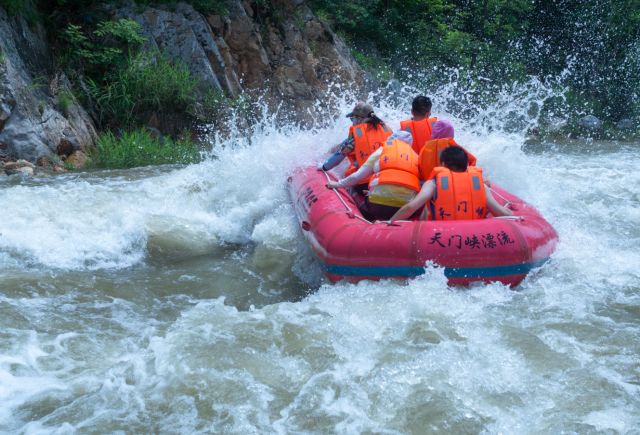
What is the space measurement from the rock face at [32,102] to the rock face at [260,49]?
5.58 ft

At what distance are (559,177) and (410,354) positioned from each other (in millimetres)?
6364

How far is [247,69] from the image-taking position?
12.4m

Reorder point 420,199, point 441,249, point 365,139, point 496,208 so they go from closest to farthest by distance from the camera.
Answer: point 441,249 → point 420,199 → point 496,208 → point 365,139

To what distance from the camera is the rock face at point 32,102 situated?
814 centimetres

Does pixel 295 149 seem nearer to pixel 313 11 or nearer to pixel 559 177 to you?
pixel 559 177

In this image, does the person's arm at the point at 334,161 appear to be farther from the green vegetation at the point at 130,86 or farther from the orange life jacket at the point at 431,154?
the green vegetation at the point at 130,86

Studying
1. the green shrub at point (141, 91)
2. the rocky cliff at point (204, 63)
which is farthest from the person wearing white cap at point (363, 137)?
the green shrub at point (141, 91)

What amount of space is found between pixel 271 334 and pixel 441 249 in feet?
4.01

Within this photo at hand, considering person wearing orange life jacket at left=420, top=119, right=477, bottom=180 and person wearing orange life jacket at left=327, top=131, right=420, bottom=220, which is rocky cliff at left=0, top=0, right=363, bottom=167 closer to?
person wearing orange life jacket at left=327, top=131, right=420, bottom=220

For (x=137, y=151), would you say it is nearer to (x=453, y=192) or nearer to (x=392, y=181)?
(x=392, y=181)

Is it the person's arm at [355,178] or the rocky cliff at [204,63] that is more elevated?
the rocky cliff at [204,63]

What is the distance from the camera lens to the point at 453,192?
455 cm

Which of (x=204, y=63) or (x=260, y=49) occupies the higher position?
(x=260, y=49)

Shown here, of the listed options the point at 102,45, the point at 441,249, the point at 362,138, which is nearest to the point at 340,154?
the point at 362,138
